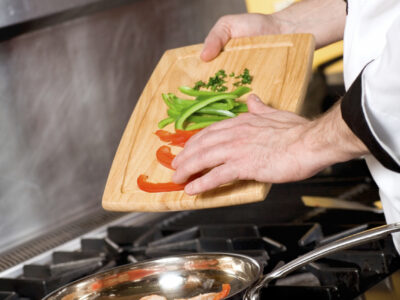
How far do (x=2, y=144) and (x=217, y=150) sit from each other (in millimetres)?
529

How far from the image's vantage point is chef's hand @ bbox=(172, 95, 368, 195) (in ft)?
2.71

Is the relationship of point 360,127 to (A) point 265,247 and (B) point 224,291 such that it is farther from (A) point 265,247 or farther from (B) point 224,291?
(A) point 265,247

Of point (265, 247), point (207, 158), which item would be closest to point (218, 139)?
point (207, 158)

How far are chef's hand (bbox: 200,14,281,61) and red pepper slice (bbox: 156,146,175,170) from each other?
271mm

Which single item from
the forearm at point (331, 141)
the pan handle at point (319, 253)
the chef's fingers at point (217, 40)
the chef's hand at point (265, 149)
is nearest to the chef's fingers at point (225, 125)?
the chef's hand at point (265, 149)

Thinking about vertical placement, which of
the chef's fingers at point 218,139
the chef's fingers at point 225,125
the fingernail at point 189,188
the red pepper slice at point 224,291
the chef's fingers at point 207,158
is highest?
the chef's fingers at point 225,125

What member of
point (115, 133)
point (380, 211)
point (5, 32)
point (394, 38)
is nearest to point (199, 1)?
point (115, 133)

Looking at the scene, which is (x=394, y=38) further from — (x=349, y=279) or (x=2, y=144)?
(x=2, y=144)

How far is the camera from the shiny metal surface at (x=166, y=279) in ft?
3.05

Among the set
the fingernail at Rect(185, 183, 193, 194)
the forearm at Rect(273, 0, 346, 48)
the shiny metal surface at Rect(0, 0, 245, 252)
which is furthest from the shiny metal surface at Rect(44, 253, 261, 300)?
the forearm at Rect(273, 0, 346, 48)

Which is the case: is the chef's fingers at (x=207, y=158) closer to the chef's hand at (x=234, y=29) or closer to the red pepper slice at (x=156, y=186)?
the red pepper slice at (x=156, y=186)

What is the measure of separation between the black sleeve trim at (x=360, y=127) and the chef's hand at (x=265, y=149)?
0.03m

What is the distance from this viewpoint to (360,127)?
754mm

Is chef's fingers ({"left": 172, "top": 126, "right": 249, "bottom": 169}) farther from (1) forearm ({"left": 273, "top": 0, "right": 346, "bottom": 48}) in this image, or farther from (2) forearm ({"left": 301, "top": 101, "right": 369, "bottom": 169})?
(1) forearm ({"left": 273, "top": 0, "right": 346, "bottom": 48})
